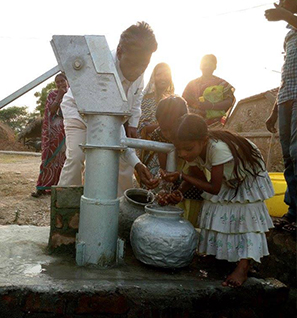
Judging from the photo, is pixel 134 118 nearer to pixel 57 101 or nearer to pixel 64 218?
pixel 64 218

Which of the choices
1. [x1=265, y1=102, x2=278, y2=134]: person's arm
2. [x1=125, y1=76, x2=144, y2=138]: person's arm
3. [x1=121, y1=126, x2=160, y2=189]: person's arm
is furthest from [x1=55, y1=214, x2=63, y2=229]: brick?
[x1=265, y1=102, x2=278, y2=134]: person's arm

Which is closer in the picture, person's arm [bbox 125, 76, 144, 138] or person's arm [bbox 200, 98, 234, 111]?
person's arm [bbox 125, 76, 144, 138]

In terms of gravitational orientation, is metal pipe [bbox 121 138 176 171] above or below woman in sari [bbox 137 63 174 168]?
below

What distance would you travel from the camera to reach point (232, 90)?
13.4 ft

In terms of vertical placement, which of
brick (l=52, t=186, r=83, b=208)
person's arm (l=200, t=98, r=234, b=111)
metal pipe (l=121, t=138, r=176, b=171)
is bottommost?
brick (l=52, t=186, r=83, b=208)

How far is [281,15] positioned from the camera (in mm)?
2924

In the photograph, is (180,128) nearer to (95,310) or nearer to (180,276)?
(180,276)

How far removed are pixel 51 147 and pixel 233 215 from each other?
358 centimetres

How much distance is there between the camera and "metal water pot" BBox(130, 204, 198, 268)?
6.54 feet

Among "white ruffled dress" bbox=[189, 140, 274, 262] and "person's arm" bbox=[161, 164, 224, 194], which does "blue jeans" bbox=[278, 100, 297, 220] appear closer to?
"white ruffled dress" bbox=[189, 140, 274, 262]

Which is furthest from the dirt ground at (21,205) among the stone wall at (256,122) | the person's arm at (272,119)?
the stone wall at (256,122)

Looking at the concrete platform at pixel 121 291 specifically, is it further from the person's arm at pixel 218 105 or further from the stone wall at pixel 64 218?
the person's arm at pixel 218 105

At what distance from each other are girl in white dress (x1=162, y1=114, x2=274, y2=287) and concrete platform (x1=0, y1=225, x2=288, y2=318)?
176 mm

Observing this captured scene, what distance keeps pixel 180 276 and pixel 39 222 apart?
2487 millimetres
